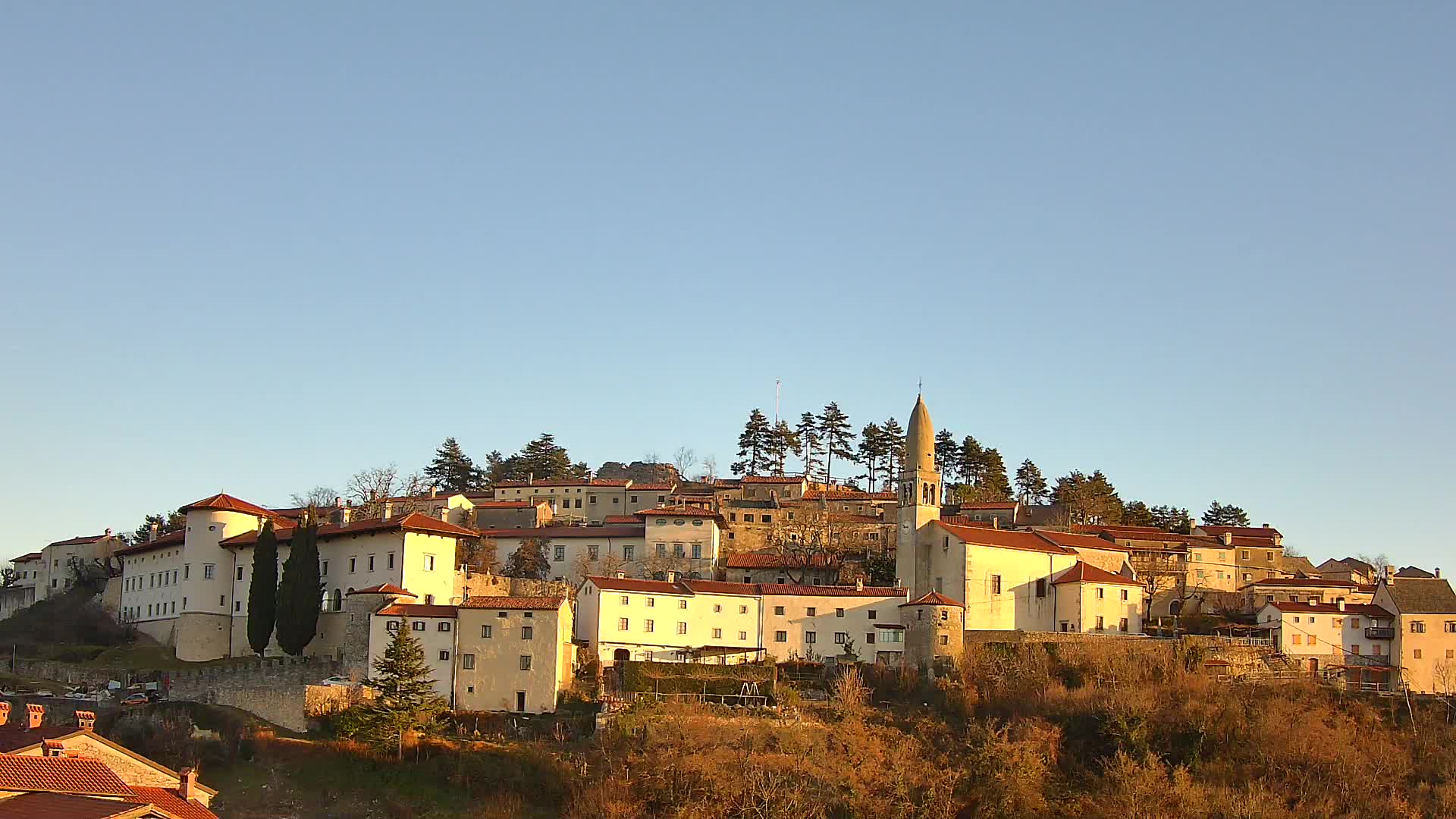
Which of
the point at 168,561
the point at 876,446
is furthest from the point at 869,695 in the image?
the point at 876,446

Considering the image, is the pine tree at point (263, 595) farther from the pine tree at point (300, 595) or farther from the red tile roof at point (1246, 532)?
the red tile roof at point (1246, 532)

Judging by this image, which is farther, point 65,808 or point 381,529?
point 381,529

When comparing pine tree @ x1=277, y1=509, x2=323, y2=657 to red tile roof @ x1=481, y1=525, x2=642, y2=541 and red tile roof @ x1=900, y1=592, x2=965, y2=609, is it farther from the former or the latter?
red tile roof @ x1=900, y1=592, x2=965, y2=609

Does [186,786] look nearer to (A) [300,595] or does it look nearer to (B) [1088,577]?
(A) [300,595]

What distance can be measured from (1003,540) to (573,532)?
2218cm

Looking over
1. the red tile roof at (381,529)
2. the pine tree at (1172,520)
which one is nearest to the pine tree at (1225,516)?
the pine tree at (1172,520)

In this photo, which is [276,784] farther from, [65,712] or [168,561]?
[168,561]

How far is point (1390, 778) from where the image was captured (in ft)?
196

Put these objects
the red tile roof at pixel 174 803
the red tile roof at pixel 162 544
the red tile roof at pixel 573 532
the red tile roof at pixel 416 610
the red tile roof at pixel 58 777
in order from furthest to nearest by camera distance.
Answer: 1. the red tile roof at pixel 573 532
2. the red tile roof at pixel 162 544
3. the red tile roof at pixel 416 610
4. the red tile roof at pixel 174 803
5. the red tile roof at pixel 58 777

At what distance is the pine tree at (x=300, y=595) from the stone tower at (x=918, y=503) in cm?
2619

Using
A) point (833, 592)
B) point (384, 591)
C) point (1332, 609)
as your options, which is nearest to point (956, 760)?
point (833, 592)

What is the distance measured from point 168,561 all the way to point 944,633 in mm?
37170

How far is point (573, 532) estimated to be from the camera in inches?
3231

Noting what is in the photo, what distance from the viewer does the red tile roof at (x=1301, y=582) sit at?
81.4 m
